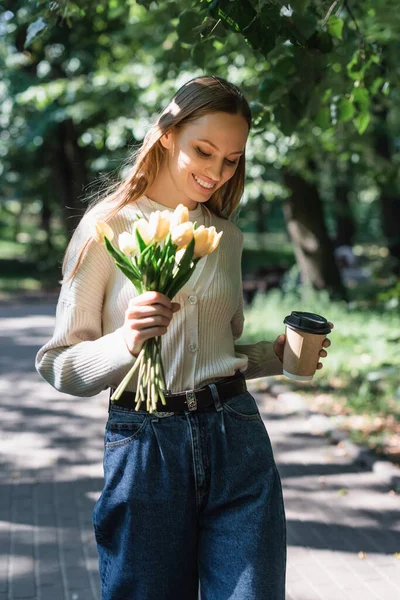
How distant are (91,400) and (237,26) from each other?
20.2 feet

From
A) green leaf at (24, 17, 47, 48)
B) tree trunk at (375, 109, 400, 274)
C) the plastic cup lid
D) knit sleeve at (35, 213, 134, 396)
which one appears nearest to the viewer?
knit sleeve at (35, 213, 134, 396)

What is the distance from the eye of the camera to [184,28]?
135 inches

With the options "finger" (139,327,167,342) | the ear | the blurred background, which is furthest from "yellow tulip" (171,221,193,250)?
the blurred background

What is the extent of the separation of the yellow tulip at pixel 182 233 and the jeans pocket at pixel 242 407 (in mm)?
533

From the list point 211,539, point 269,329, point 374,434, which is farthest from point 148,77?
point 211,539

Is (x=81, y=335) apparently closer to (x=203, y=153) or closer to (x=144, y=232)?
(x=144, y=232)

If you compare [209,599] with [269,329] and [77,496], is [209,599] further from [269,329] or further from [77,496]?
[269,329]

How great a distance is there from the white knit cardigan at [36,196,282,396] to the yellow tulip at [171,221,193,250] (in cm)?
29

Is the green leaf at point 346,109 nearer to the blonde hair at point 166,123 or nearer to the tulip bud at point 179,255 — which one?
the blonde hair at point 166,123

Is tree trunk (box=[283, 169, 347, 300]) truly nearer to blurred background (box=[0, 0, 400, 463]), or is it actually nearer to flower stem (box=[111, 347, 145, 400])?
blurred background (box=[0, 0, 400, 463])

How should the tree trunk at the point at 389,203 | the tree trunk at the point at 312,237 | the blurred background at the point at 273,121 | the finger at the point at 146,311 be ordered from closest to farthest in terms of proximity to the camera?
1. the finger at the point at 146,311
2. the blurred background at the point at 273,121
3. the tree trunk at the point at 389,203
4. the tree trunk at the point at 312,237

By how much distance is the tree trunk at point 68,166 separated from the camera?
20.4 m

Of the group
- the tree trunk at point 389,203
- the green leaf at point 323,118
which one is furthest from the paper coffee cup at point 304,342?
the tree trunk at point 389,203

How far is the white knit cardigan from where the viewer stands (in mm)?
2096
